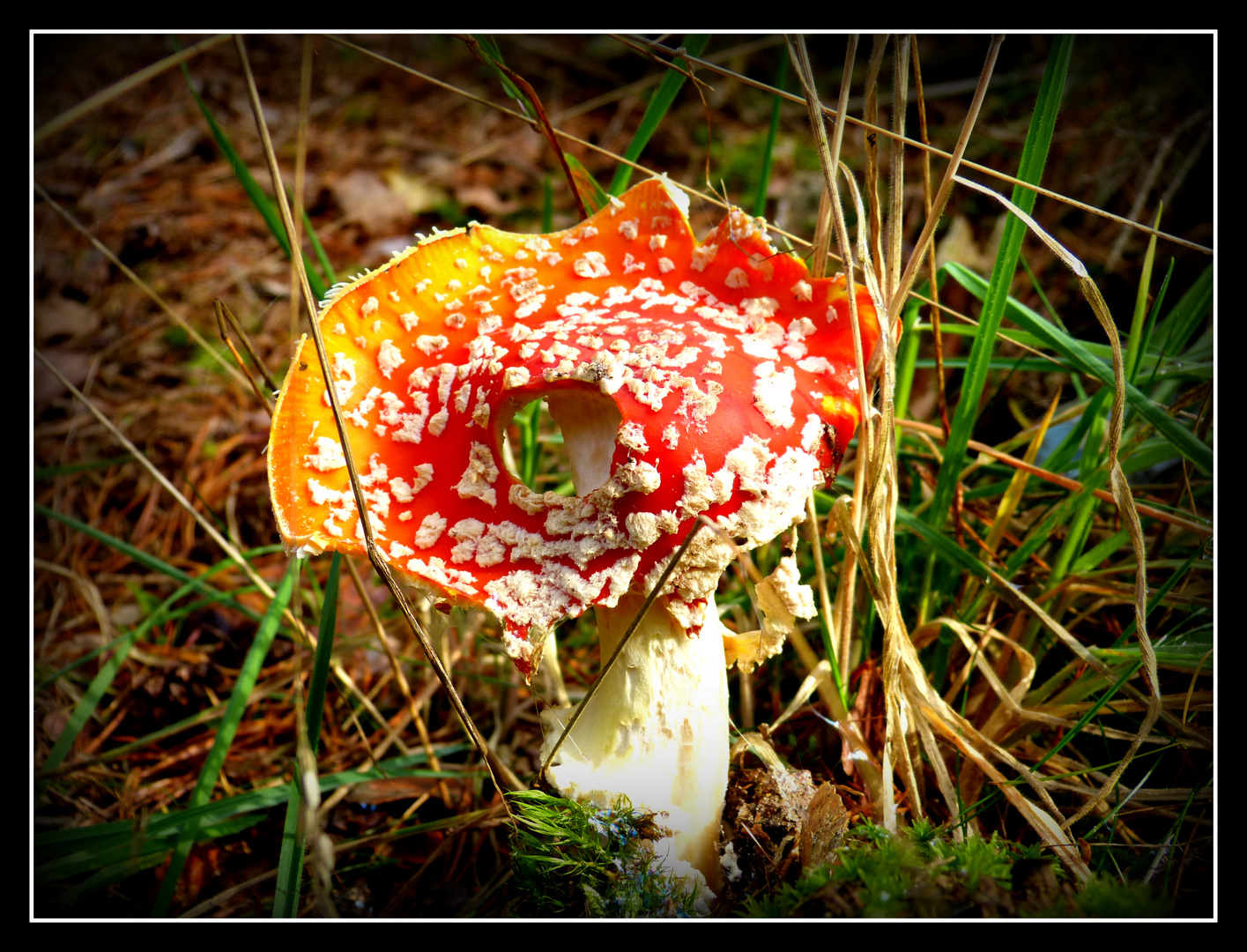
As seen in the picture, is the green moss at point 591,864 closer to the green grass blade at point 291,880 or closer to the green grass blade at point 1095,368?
the green grass blade at point 291,880

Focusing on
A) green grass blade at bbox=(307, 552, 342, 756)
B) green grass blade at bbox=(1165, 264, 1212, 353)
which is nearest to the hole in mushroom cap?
green grass blade at bbox=(307, 552, 342, 756)

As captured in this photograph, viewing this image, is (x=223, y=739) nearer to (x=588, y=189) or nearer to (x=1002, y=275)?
(x=588, y=189)

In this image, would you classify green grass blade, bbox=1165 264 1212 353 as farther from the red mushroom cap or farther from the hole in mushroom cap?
the hole in mushroom cap

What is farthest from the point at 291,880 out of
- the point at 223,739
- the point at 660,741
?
the point at 660,741

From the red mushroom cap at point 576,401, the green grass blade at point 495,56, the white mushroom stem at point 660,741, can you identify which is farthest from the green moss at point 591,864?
the green grass blade at point 495,56
